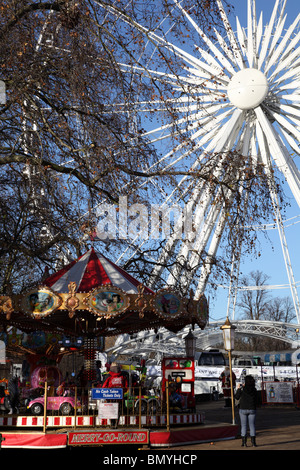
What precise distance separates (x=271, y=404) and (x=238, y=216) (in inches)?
672

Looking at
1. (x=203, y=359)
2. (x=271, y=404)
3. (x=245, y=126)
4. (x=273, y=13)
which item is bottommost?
(x=271, y=404)

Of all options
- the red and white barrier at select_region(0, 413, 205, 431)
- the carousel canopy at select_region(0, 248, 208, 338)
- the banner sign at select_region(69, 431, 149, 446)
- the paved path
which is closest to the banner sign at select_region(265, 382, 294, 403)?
the paved path

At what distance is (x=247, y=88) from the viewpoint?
26562 millimetres

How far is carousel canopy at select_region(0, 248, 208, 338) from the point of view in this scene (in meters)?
12.2

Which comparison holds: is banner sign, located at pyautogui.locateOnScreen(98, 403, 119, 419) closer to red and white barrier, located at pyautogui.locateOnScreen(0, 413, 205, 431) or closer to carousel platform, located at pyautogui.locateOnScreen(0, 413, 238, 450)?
carousel platform, located at pyautogui.locateOnScreen(0, 413, 238, 450)

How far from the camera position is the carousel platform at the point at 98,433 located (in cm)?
1049

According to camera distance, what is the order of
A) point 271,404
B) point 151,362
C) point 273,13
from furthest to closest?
point 151,362
point 273,13
point 271,404

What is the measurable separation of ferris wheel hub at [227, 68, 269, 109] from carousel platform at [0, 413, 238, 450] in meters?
17.3

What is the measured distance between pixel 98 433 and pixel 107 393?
0.70m

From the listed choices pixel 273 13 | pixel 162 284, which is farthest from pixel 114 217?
pixel 273 13

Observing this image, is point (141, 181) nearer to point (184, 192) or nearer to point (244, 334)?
point (184, 192)

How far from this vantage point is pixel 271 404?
26.1 metres

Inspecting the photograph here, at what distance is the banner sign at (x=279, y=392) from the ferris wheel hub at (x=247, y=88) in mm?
12218

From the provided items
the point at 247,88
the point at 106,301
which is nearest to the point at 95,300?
the point at 106,301
